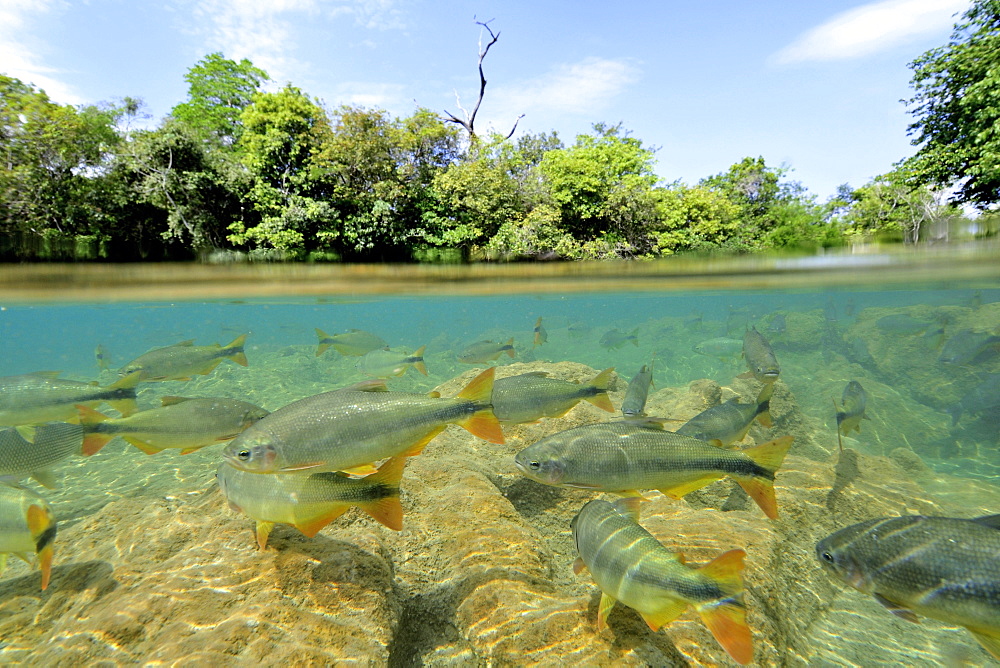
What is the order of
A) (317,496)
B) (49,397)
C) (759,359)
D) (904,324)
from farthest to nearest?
1. (904,324)
2. (759,359)
3. (49,397)
4. (317,496)

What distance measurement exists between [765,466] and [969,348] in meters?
10.4

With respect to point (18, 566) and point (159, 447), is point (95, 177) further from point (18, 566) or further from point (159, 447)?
point (159, 447)

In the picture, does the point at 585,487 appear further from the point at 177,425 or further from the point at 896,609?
the point at 177,425

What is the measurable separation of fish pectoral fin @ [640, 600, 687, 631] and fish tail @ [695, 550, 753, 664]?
0.48 ft

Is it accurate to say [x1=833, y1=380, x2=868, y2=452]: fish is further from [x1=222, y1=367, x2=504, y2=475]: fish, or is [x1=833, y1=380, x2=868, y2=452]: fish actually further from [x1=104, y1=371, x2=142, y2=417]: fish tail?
[x1=104, y1=371, x2=142, y2=417]: fish tail

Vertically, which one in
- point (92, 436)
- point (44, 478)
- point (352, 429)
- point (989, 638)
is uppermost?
point (352, 429)

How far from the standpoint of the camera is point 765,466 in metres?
3.02

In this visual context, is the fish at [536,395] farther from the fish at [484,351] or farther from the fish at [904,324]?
the fish at [904,324]

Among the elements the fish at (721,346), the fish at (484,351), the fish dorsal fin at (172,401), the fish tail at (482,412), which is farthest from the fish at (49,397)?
the fish at (721,346)

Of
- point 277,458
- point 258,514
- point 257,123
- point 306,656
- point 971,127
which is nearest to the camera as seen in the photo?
point 277,458

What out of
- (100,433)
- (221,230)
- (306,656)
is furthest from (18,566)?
(221,230)

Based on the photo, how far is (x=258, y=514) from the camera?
297 cm

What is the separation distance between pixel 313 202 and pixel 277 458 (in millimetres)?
22160

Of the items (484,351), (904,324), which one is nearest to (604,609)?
(484,351)
